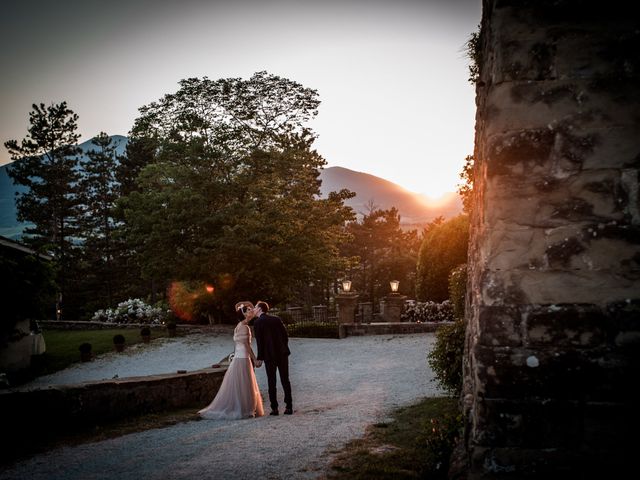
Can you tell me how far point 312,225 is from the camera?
22.9 meters

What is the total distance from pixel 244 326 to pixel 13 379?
11.3 m

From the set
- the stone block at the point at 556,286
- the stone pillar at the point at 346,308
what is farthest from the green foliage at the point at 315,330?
the stone block at the point at 556,286

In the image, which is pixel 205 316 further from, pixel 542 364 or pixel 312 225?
pixel 542 364

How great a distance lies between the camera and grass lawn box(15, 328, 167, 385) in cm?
1647

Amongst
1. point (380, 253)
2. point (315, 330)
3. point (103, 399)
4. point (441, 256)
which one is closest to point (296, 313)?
point (315, 330)

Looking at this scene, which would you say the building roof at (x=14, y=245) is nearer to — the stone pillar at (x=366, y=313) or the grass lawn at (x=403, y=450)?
the grass lawn at (x=403, y=450)

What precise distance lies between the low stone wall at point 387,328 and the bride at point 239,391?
36.8 feet

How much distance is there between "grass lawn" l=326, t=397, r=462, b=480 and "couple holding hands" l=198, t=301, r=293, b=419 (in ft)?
7.25

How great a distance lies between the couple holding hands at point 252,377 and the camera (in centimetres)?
796

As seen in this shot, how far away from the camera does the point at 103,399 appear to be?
7.50 meters

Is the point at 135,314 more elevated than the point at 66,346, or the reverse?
the point at 135,314

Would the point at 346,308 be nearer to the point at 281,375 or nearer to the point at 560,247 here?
the point at 281,375

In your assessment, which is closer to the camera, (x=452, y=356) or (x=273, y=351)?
(x=452, y=356)

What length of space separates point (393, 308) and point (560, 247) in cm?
1959
